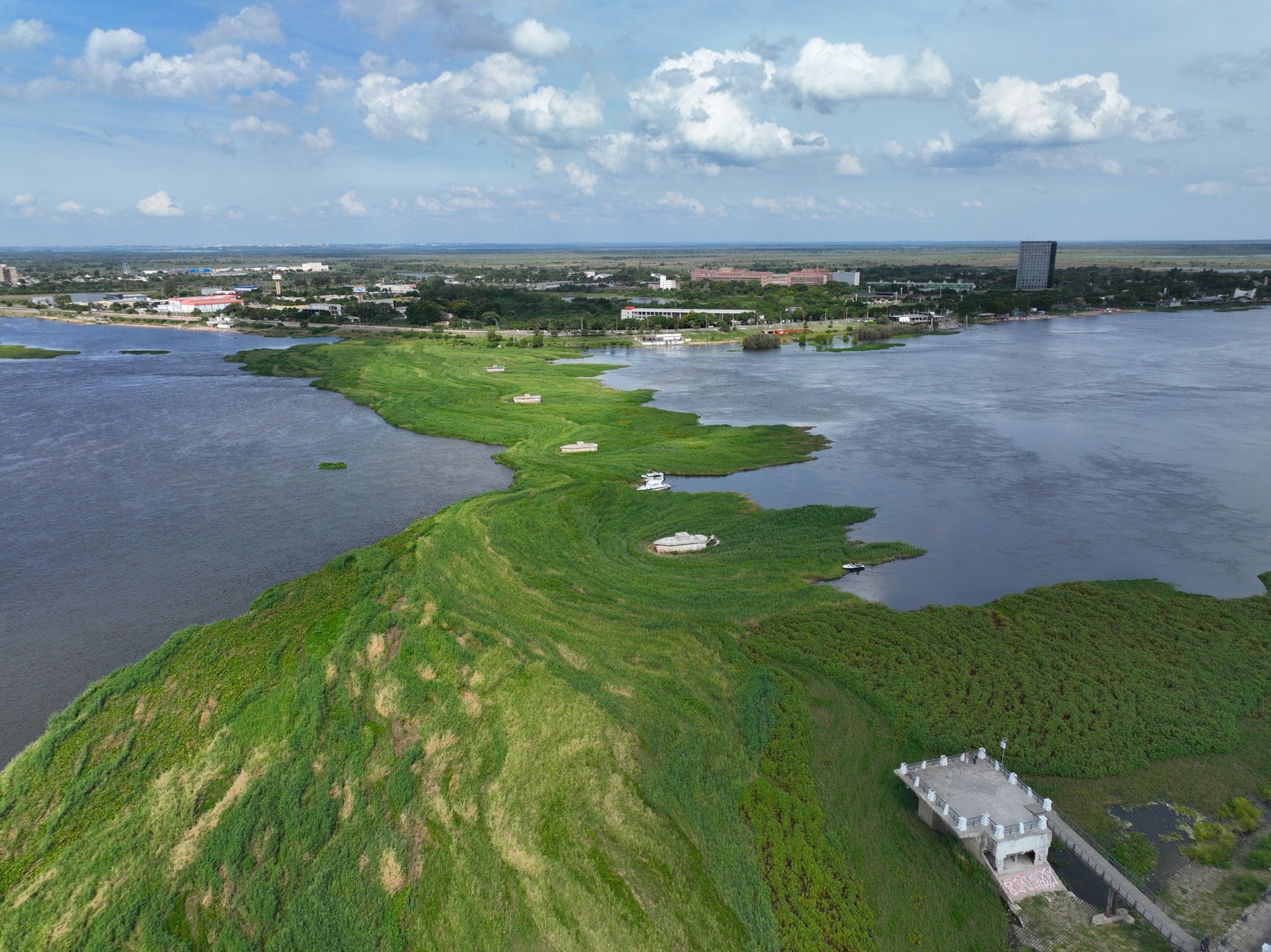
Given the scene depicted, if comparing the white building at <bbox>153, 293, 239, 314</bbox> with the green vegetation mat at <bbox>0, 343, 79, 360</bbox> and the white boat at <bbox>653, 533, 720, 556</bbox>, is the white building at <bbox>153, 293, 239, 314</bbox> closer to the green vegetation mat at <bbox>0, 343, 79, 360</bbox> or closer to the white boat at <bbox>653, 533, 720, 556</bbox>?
the green vegetation mat at <bbox>0, 343, 79, 360</bbox>

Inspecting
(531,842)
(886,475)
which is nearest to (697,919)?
(531,842)

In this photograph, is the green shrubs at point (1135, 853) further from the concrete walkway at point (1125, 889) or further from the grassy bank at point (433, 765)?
the grassy bank at point (433, 765)

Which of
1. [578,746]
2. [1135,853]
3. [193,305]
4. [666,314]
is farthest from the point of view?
[193,305]

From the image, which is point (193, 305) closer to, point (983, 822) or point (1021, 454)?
point (1021, 454)

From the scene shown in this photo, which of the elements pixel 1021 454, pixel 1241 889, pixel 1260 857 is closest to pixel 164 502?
pixel 1241 889

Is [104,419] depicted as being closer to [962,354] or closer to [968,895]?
[968,895]

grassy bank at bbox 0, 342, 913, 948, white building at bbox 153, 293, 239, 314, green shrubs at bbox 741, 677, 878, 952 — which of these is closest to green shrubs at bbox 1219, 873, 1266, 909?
green shrubs at bbox 741, 677, 878, 952
